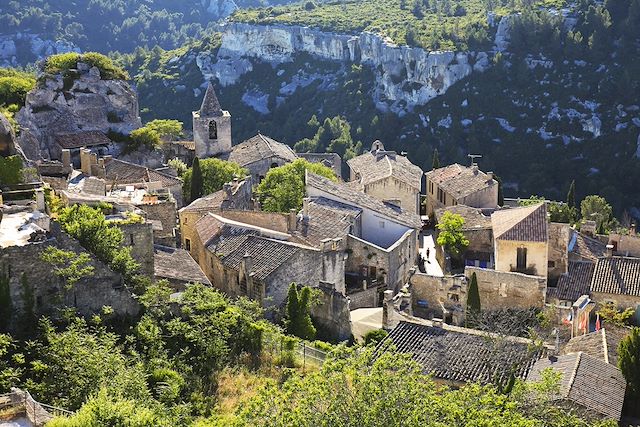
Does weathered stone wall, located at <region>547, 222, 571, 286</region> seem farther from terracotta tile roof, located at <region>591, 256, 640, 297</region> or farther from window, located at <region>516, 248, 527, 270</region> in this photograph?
terracotta tile roof, located at <region>591, 256, 640, 297</region>

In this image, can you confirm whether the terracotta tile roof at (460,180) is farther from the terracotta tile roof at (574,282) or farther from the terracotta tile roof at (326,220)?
the terracotta tile roof at (326,220)

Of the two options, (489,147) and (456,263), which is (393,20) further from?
(456,263)

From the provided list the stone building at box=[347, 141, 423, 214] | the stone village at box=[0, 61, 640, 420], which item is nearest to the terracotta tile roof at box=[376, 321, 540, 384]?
the stone village at box=[0, 61, 640, 420]

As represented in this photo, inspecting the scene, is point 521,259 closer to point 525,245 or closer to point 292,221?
point 525,245

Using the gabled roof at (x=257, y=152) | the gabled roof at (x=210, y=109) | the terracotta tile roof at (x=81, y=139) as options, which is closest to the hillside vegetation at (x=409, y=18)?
the gabled roof at (x=257, y=152)

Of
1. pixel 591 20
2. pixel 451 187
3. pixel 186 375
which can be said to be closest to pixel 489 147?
pixel 591 20
